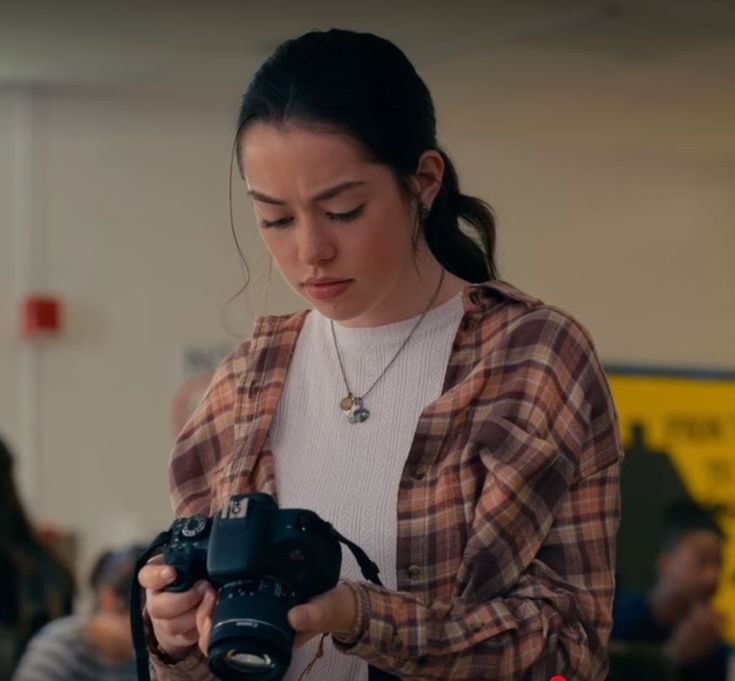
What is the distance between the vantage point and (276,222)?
4.77ft

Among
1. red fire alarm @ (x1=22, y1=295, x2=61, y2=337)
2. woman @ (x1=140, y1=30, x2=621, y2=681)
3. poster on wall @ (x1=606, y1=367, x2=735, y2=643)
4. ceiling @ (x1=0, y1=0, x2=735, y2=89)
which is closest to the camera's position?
woman @ (x1=140, y1=30, x2=621, y2=681)

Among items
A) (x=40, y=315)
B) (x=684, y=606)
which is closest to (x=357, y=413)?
(x=40, y=315)

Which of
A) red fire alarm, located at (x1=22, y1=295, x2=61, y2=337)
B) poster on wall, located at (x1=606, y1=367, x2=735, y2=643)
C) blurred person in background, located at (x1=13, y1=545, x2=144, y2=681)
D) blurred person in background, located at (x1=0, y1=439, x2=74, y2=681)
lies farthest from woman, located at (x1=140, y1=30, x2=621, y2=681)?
poster on wall, located at (x1=606, y1=367, x2=735, y2=643)

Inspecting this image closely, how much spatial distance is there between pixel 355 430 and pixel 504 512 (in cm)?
18

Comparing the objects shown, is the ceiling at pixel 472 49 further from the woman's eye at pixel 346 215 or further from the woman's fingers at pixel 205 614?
→ the woman's fingers at pixel 205 614

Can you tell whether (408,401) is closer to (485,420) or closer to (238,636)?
(485,420)

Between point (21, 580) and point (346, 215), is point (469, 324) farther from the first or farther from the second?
point (21, 580)

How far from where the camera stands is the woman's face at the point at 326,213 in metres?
1.43

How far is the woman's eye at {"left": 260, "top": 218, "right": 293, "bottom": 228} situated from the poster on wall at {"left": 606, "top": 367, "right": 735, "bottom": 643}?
427 centimetres

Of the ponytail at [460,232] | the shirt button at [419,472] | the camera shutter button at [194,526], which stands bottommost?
the camera shutter button at [194,526]

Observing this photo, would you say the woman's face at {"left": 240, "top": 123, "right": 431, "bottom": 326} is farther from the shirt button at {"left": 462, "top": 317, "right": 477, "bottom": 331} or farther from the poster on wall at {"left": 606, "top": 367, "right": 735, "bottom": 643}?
the poster on wall at {"left": 606, "top": 367, "right": 735, "bottom": 643}

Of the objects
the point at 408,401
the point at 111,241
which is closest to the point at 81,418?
the point at 111,241

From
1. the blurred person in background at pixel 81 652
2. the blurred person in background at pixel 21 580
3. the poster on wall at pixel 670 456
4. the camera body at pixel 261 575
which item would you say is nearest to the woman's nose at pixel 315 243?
the camera body at pixel 261 575

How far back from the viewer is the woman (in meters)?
1.36
